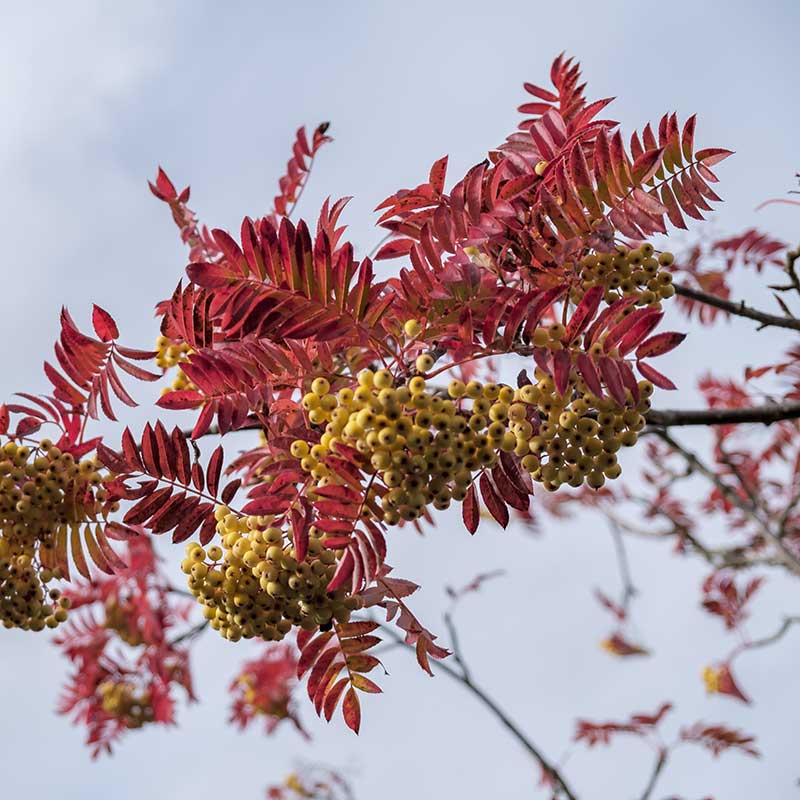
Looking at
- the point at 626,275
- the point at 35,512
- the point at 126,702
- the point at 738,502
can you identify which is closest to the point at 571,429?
the point at 626,275

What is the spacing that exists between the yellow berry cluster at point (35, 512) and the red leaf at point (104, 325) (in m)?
0.28

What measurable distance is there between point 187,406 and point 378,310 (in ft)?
1.29

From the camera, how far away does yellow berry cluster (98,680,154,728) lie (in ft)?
14.0

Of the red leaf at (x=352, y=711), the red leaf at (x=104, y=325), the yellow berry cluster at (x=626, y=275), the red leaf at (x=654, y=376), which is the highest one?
the red leaf at (x=104, y=325)

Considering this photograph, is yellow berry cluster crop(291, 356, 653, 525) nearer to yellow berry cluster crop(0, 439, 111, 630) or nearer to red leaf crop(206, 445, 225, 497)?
red leaf crop(206, 445, 225, 497)

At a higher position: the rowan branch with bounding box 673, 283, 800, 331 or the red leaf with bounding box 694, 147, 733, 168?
the rowan branch with bounding box 673, 283, 800, 331

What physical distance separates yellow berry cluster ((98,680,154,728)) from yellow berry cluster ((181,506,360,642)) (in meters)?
3.02

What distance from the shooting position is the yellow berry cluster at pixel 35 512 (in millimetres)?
1838

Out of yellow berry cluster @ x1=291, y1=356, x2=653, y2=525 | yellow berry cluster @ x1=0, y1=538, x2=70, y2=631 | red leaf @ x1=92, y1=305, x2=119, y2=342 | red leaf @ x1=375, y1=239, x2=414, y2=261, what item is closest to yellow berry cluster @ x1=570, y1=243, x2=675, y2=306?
yellow berry cluster @ x1=291, y1=356, x2=653, y2=525

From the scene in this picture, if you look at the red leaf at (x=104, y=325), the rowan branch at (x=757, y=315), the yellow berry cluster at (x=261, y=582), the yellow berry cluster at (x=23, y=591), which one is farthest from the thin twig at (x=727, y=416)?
the yellow berry cluster at (x=23, y=591)

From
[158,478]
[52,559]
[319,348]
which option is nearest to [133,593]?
[52,559]

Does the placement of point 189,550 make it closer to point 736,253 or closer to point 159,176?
point 159,176

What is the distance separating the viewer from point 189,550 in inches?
64.3

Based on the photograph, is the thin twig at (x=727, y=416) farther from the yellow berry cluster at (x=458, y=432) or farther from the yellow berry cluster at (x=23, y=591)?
the yellow berry cluster at (x=23, y=591)
